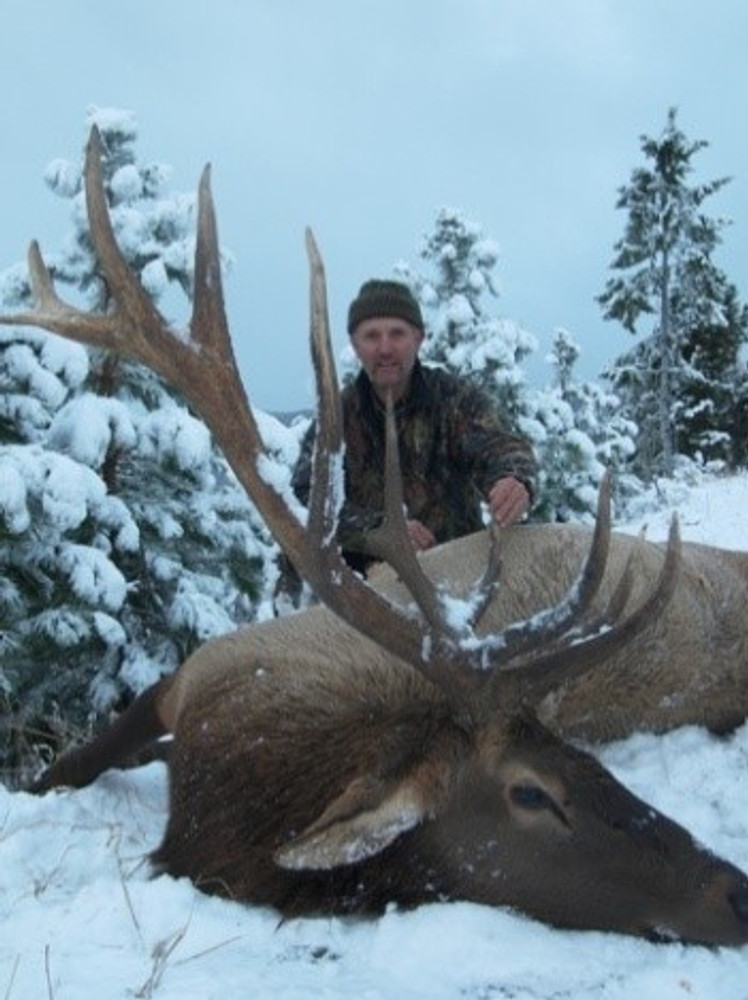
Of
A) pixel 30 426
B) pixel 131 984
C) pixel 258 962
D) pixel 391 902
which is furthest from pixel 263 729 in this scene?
pixel 30 426

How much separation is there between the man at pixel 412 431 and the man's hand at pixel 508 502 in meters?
0.93

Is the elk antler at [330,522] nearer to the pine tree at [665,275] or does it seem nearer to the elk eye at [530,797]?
the elk eye at [530,797]

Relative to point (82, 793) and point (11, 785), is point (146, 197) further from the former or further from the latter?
point (82, 793)

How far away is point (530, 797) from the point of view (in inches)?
121

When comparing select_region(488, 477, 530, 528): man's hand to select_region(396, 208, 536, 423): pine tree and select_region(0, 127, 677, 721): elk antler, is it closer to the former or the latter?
select_region(0, 127, 677, 721): elk antler

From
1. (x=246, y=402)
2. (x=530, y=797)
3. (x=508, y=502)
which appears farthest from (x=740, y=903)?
(x=508, y=502)

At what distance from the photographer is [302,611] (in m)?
4.39

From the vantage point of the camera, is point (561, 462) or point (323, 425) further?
point (561, 462)

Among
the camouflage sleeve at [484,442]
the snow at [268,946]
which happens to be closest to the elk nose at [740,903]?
the snow at [268,946]

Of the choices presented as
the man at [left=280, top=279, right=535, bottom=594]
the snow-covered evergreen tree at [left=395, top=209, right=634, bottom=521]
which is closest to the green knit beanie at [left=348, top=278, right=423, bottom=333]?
the man at [left=280, top=279, right=535, bottom=594]

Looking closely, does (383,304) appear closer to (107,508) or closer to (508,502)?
(508,502)

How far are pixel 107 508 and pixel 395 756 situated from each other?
5.89m

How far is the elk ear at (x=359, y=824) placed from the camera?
9.12 feet

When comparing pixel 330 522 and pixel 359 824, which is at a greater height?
pixel 330 522
